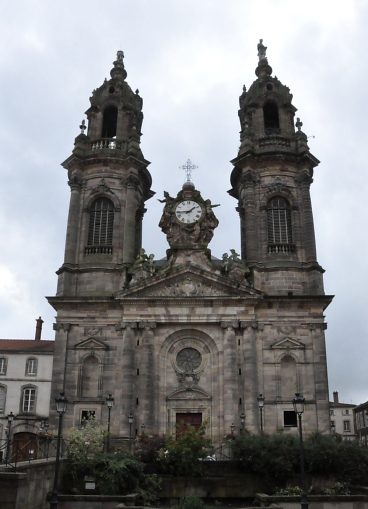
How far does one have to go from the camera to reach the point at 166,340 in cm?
3180

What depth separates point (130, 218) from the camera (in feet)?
115

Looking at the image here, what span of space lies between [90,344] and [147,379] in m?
3.92

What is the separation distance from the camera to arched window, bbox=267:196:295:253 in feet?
113

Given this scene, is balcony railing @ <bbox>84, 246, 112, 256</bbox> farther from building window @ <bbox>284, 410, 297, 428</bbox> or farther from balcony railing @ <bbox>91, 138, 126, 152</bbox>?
building window @ <bbox>284, 410, 297, 428</bbox>

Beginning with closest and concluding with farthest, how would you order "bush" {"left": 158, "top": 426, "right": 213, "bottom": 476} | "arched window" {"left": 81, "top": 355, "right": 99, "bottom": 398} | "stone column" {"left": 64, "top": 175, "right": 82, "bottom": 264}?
1. "bush" {"left": 158, "top": 426, "right": 213, "bottom": 476}
2. "arched window" {"left": 81, "top": 355, "right": 99, "bottom": 398}
3. "stone column" {"left": 64, "top": 175, "right": 82, "bottom": 264}

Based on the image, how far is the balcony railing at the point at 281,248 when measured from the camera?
113 feet

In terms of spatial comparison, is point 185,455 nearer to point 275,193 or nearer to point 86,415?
point 86,415

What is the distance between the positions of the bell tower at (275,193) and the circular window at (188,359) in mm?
5370

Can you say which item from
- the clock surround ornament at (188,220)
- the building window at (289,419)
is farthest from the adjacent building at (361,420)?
the clock surround ornament at (188,220)

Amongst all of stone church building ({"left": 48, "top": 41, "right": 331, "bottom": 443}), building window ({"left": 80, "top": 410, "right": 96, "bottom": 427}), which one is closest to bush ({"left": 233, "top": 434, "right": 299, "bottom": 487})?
stone church building ({"left": 48, "top": 41, "right": 331, "bottom": 443})

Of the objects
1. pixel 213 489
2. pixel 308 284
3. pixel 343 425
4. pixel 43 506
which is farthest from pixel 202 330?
pixel 343 425

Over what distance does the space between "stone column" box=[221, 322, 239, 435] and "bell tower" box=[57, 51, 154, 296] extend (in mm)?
7274

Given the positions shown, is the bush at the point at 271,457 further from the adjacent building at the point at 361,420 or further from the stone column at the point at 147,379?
the adjacent building at the point at 361,420

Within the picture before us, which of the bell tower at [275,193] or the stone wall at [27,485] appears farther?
the bell tower at [275,193]
